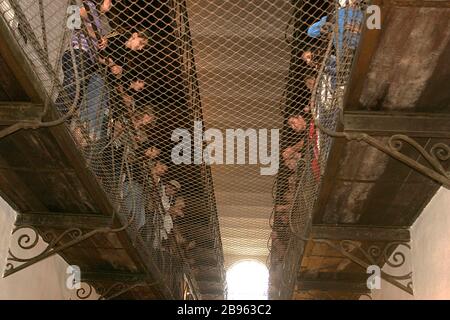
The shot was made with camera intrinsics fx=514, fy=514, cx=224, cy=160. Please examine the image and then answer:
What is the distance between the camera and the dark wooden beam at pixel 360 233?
13.2ft

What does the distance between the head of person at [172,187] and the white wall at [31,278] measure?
126cm

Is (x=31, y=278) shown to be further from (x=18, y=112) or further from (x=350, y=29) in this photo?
(x=350, y=29)

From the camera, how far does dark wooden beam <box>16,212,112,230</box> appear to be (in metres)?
4.00

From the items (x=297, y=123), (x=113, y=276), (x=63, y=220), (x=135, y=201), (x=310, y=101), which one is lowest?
(x=113, y=276)

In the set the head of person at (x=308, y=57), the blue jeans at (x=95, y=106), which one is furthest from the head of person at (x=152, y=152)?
the head of person at (x=308, y=57)

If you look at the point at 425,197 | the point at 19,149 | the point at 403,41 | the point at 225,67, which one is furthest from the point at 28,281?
the point at 403,41

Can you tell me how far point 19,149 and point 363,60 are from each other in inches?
83.1

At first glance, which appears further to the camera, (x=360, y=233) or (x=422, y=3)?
(x=360, y=233)

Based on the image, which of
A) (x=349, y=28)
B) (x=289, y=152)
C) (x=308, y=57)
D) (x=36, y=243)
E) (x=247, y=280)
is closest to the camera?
(x=349, y=28)

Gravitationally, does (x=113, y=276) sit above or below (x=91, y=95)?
below

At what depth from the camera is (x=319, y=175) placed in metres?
3.50

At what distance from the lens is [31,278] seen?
4445 mm

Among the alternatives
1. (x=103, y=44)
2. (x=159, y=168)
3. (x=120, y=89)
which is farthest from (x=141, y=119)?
(x=159, y=168)

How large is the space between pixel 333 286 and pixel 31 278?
115 inches
